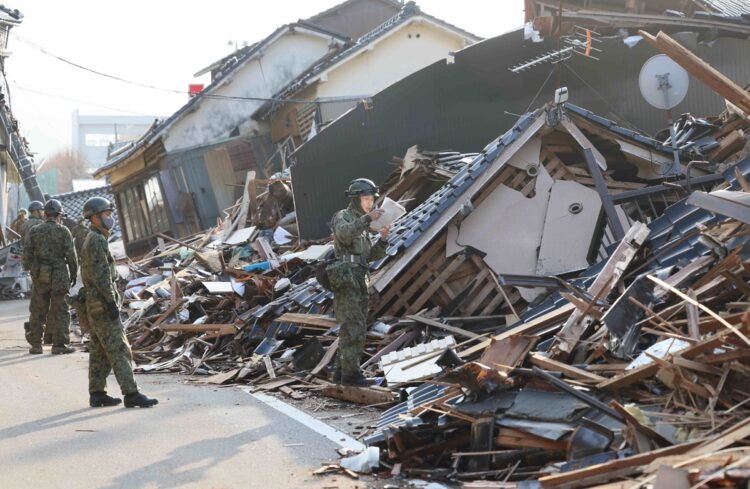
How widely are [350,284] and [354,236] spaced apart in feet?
1.56

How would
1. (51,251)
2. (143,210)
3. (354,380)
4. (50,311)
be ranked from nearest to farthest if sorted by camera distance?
(354,380) → (51,251) → (50,311) → (143,210)

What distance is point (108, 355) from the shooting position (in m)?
8.86

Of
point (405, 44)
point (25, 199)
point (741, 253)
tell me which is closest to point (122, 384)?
point (741, 253)

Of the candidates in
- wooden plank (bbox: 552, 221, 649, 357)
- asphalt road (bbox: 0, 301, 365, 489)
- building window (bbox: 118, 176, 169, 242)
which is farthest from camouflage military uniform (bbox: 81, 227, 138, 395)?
building window (bbox: 118, 176, 169, 242)

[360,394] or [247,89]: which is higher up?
[247,89]

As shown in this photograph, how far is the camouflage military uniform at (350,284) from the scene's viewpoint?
30.6 ft

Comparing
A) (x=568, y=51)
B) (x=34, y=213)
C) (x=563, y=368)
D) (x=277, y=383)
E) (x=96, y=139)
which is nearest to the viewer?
(x=563, y=368)

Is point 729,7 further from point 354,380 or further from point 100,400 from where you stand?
point 100,400

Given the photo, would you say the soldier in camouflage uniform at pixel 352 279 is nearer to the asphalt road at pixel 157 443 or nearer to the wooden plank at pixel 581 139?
the asphalt road at pixel 157 443

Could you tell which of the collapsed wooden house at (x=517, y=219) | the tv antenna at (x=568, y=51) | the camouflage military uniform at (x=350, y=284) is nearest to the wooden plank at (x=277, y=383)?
the camouflage military uniform at (x=350, y=284)

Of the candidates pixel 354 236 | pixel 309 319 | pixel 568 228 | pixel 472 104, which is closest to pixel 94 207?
pixel 354 236

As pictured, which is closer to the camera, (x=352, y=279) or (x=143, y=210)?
(x=352, y=279)

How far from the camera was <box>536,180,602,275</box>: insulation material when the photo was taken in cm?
1196

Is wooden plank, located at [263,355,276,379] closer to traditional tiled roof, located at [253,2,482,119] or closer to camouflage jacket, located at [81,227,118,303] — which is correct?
camouflage jacket, located at [81,227,118,303]
